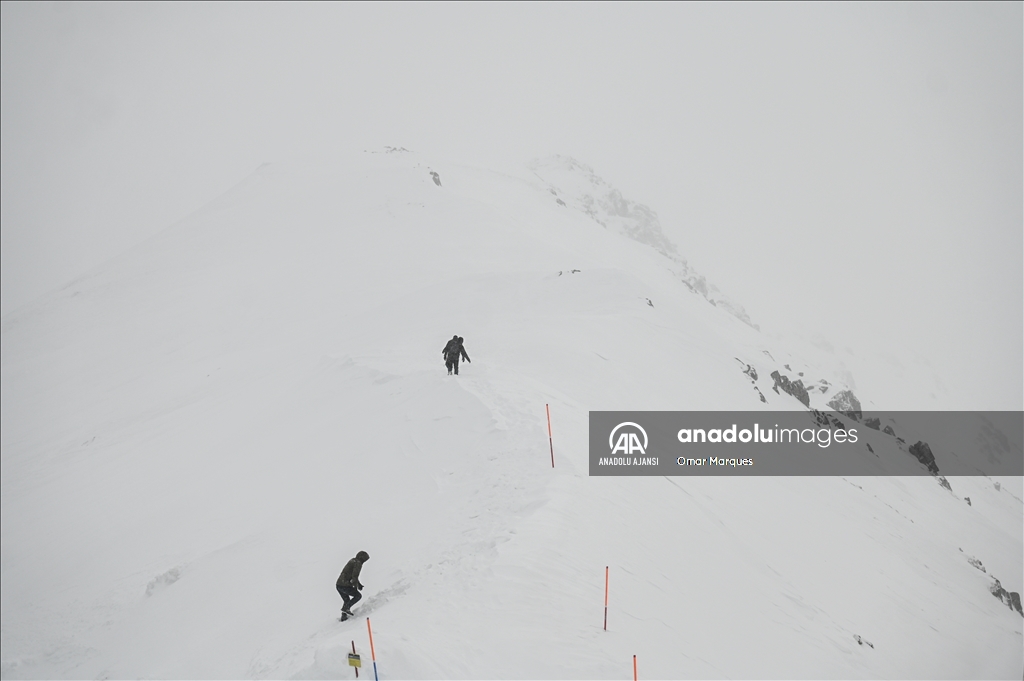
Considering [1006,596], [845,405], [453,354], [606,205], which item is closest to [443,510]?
[453,354]

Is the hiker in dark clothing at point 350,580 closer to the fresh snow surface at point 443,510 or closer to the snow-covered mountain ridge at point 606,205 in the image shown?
the fresh snow surface at point 443,510

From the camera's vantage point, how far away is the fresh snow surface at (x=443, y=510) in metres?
11.6

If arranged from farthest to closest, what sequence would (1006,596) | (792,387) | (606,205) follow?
1. (606,205)
2. (792,387)
3. (1006,596)

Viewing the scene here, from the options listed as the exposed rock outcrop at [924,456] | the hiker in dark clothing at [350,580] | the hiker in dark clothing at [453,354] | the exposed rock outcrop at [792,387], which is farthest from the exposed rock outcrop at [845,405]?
the hiker in dark clothing at [350,580]

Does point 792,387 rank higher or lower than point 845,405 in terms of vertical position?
higher

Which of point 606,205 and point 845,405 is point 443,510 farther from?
point 606,205

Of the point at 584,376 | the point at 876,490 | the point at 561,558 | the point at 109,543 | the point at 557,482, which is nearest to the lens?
the point at 561,558

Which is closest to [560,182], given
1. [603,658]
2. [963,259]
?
[603,658]

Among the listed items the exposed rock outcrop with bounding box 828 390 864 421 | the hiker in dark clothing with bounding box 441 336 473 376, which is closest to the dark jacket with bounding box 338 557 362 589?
the hiker in dark clothing with bounding box 441 336 473 376

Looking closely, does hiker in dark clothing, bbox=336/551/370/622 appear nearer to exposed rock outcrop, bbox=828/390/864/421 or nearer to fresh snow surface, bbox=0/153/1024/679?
fresh snow surface, bbox=0/153/1024/679

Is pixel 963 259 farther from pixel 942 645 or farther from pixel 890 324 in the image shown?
pixel 942 645

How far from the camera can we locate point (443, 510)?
1431 centimetres

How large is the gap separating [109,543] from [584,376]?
1578 centimetres

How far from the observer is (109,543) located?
18922 millimetres
